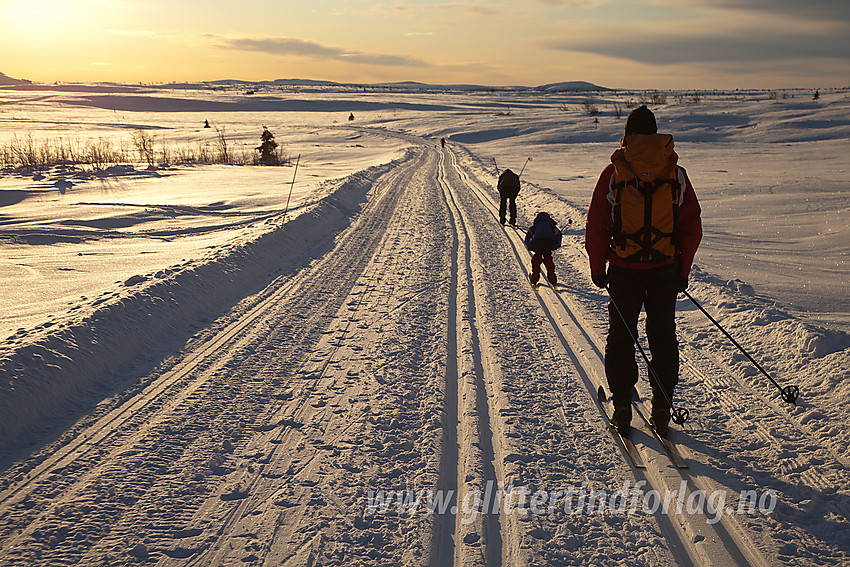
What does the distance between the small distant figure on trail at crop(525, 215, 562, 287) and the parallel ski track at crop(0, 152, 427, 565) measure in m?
2.52

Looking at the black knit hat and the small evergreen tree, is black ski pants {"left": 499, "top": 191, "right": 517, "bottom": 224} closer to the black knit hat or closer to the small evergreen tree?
the black knit hat

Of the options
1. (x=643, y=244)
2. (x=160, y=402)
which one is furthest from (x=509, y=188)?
(x=160, y=402)

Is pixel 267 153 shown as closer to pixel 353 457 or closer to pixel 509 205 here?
pixel 509 205

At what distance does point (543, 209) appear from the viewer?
13711 mm

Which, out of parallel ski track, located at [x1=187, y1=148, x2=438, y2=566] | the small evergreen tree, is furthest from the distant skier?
the small evergreen tree

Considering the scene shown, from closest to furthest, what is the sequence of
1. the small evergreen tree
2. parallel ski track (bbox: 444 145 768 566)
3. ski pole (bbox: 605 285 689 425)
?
parallel ski track (bbox: 444 145 768 566) → ski pole (bbox: 605 285 689 425) → the small evergreen tree

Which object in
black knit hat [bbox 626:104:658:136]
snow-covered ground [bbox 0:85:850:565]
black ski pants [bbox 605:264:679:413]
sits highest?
black knit hat [bbox 626:104:658:136]

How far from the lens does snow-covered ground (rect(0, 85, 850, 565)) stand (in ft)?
9.17

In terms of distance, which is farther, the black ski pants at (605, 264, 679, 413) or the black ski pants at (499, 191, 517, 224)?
the black ski pants at (499, 191, 517, 224)

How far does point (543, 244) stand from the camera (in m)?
7.40

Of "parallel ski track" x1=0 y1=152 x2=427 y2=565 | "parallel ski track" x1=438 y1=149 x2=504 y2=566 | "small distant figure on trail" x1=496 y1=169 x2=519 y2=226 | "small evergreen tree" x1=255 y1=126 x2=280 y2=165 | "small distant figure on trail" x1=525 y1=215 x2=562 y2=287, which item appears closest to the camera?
"parallel ski track" x1=438 y1=149 x2=504 y2=566

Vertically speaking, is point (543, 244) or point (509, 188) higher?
point (509, 188)

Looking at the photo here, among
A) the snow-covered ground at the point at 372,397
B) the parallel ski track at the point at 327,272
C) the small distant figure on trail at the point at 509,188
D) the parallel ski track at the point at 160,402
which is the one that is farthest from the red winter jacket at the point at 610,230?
the small distant figure on trail at the point at 509,188

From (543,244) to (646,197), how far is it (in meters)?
4.13
